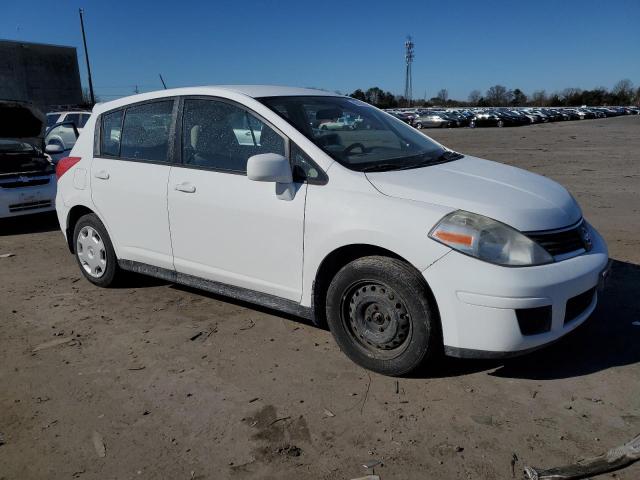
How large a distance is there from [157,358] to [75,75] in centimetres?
4321

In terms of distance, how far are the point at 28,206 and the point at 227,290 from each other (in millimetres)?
5331

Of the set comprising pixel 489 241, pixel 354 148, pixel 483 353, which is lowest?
pixel 483 353

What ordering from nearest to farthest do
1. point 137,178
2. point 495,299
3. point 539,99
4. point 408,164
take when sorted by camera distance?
point 495,299
point 408,164
point 137,178
point 539,99

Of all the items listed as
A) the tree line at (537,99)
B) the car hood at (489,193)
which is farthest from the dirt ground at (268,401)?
the tree line at (537,99)

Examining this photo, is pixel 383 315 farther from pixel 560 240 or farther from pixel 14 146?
pixel 14 146

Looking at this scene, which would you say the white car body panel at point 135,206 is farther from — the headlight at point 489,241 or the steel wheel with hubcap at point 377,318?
the headlight at point 489,241

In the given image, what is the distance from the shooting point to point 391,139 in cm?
433

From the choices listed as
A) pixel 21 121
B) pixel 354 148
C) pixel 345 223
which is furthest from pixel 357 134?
pixel 21 121

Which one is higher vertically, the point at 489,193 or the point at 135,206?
the point at 489,193

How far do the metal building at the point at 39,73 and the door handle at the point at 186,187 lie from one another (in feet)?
123

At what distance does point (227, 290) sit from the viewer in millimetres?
4133

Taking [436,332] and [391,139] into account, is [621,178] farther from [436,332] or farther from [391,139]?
[436,332]

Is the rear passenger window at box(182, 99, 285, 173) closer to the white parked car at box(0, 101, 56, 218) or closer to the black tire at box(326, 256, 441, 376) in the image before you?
the black tire at box(326, 256, 441, 376)

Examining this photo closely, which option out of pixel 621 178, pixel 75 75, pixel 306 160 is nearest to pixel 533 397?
pixel 306 160
